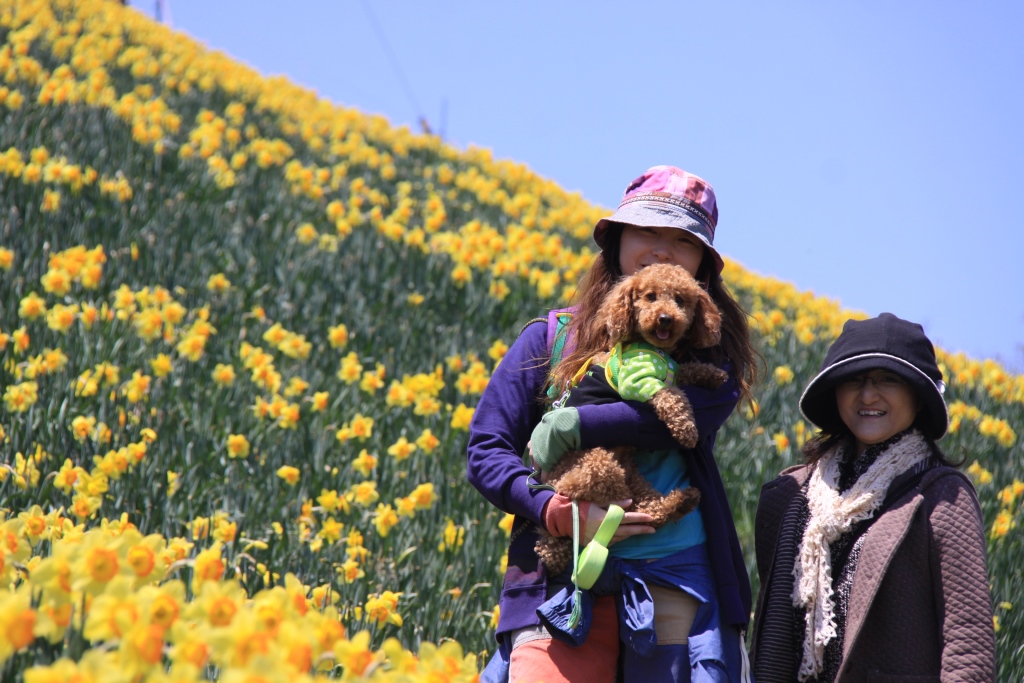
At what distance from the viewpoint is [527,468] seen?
2.16m

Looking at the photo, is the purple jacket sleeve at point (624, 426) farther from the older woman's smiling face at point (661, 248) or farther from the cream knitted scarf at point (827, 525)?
the cream knitted scarf at point (827, 525)

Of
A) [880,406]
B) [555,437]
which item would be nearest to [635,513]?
[555,437]

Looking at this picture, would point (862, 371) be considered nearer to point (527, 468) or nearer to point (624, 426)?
point (624, 426)

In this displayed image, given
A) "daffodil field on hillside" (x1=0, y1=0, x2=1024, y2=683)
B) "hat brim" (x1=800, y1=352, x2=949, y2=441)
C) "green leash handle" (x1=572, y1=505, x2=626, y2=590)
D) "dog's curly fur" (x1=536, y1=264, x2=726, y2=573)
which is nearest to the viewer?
"daffodil field on hillside" (x1=0, y1=0, x2=1024, y2=683)

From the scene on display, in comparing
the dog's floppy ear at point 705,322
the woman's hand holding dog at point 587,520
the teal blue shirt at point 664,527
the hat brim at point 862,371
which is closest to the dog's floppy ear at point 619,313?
the dog's floppy ear at point 705,322

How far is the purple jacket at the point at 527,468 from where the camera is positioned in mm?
2100

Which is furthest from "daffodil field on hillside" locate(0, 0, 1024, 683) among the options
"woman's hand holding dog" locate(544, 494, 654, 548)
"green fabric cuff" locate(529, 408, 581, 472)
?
"green fabric cuff" locate(529, 408, 581, 472)

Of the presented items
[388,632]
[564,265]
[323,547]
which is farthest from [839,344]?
[564,265]

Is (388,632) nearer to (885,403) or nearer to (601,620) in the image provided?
(601,620)

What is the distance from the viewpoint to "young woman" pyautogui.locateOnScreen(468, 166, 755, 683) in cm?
200

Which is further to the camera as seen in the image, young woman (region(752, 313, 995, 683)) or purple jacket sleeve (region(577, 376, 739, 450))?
young woman (region(752, 313, 995, 683))

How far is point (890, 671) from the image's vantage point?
2.26m

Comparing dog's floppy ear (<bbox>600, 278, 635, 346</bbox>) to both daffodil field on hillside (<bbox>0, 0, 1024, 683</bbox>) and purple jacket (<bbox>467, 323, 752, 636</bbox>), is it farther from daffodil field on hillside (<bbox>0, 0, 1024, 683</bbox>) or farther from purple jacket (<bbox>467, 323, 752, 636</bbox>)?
daffodil field on hillside (<bbox>0, 0, 1024, 683</bbox>)

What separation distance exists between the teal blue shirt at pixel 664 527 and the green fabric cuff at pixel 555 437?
0.57ft
